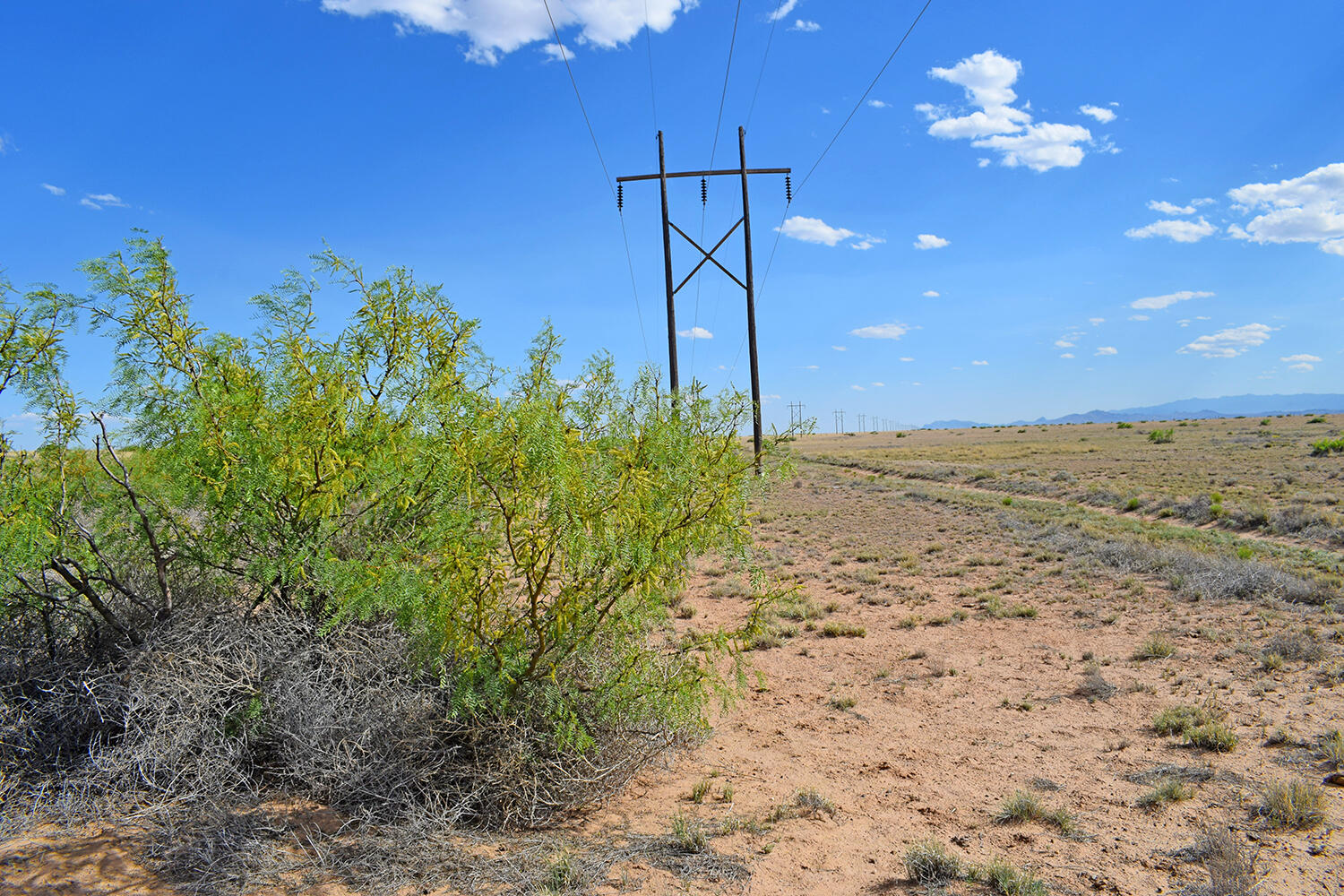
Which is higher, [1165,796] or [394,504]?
[394,504]

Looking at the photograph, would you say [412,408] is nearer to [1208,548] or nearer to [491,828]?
[491,828]

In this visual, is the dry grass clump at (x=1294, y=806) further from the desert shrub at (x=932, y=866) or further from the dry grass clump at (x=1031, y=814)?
the desert shrub at (x=932, y=866)

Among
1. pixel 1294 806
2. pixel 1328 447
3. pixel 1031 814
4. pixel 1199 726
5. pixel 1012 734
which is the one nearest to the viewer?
pixel 1294 806

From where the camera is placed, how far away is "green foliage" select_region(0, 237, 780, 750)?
482 centimetres

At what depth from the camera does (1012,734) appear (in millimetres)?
7570

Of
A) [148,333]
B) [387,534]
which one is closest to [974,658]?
[387,534]

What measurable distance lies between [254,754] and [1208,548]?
57.7 ft

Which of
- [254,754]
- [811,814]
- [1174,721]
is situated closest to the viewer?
[254,754]

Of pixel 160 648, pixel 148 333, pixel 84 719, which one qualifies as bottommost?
pixel 84 719

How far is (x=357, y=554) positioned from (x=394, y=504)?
0.50 m

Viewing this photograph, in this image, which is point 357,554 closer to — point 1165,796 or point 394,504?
point 394,504

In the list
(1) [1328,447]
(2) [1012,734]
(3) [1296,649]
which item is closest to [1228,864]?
(2) [1012,734]

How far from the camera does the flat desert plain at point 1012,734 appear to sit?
4902 mm

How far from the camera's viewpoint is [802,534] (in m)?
20.6
